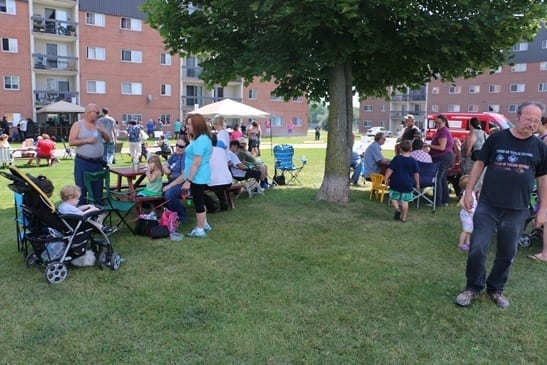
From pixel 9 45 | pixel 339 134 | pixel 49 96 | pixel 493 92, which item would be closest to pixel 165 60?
pixel 49 96

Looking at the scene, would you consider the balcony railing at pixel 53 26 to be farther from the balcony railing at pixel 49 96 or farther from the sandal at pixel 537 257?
the sandal at pixel 537 257

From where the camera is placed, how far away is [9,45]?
33469 mm

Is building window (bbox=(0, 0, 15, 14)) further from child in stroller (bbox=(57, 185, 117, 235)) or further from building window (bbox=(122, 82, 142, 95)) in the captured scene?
child in stroller (bbox=(57, 185, 117, 235))

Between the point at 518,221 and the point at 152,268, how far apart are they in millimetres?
3760

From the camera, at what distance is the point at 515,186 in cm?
416

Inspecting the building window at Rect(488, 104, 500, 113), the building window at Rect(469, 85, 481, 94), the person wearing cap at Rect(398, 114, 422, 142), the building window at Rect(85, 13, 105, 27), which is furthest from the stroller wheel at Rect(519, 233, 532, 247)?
the building window at Rect(469, 85, 481, 94)

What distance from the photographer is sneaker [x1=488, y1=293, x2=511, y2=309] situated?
14.7ft

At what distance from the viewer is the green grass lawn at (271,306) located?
361 cm

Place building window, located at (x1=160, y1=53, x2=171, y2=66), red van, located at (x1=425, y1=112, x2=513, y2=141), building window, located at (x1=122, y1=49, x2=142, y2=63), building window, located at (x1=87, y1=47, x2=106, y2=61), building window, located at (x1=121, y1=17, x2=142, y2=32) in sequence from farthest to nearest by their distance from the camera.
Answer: building window, located at (x1=160, y1=53, x2=171, y2=66) → building window, located at (x1=122, y1=49, x2=142, y2=63) → building window, located at (x1=121, y1=17, x2=142, y2=32) → building window, located at (x1=87, y1=47, x2=106, y2=61) → red van, located at (x1=425, y1=112, x2=513, y2=141)

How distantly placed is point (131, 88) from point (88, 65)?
3867mm

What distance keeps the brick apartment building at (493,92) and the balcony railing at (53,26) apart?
3169 centimetres

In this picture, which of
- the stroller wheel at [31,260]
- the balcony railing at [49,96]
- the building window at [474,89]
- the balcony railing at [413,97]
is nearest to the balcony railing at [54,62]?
the balcony railing at [49,96]

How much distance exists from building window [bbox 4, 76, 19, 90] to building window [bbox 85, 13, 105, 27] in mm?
6971

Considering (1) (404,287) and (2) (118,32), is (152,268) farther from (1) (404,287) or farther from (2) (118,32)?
(2) (118,32)
